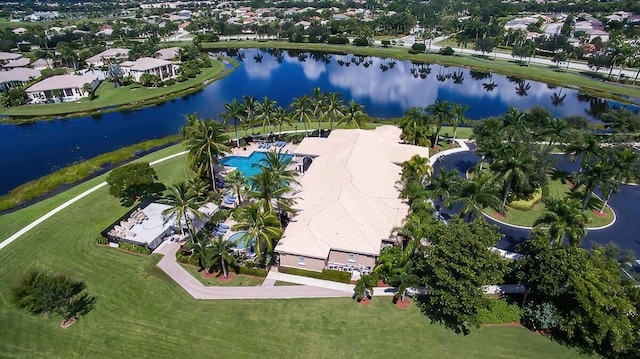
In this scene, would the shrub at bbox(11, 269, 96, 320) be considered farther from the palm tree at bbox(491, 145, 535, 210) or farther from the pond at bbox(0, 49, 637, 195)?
the palm tree at bbox(491, 145, 535, 210)

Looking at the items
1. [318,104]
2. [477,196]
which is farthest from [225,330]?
[318,104]

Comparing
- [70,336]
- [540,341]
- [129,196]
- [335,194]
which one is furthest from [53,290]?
[540,341]

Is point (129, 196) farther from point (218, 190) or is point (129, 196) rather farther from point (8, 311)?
point (8, 311)

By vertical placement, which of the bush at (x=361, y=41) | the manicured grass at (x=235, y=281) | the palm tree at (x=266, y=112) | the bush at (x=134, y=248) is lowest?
the manicured grass at (x=235, y=281)

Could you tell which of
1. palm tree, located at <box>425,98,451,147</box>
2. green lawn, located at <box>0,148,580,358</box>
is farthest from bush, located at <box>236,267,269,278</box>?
palm tree, located at <box>425,98,451,147</box>

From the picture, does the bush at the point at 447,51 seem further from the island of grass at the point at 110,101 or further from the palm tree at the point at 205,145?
the palm tree at the point at 205,145

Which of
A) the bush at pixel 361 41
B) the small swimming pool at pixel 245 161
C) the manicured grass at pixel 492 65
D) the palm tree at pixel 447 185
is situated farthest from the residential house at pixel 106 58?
the palm tree at pixel 447 185
